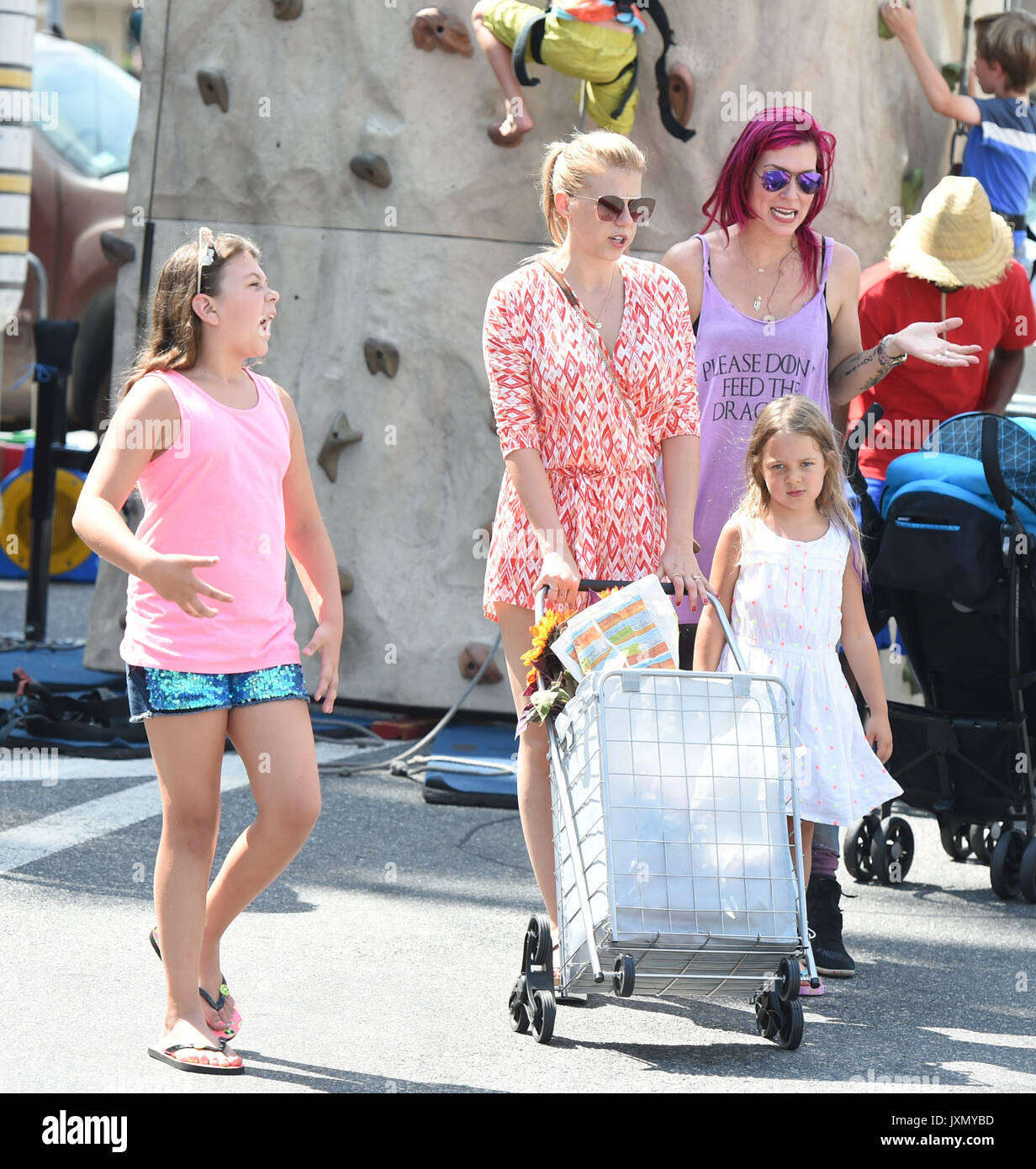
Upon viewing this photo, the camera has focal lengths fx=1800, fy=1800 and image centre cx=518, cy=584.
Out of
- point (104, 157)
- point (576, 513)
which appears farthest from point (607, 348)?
point (104, 157)

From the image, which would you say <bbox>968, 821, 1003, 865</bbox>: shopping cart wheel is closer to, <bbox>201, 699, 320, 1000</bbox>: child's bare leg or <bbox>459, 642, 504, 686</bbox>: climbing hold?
<bbox>459, 642, 504, 686</bbox>: climbing hold

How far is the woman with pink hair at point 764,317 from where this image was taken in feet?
16.7

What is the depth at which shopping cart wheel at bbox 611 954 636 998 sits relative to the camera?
3.92 meters

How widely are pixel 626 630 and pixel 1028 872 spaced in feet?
8.11

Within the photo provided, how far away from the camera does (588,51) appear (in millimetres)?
7691

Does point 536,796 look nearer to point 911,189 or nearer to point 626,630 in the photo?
point 626,630

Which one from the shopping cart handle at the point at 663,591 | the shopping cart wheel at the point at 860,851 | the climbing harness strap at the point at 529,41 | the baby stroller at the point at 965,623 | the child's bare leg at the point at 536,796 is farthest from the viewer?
the climbing harness strap at the point at 529,41

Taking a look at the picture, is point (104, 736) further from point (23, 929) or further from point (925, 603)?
point (925, 603)

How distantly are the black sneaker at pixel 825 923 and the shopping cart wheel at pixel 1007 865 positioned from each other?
3.68 ft

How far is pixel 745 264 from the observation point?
5.24m

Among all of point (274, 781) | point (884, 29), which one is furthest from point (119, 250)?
point (274, 781)

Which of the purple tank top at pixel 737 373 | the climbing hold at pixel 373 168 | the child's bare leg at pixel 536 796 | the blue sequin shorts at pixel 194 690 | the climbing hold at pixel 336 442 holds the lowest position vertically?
the child's bare leg at pixel 536 796

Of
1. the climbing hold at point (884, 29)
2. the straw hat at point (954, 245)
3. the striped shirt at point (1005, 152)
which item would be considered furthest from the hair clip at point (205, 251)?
the climbing hold at point (884, 29)

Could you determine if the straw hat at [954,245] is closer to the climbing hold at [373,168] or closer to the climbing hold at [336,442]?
the climbing hold at [373,168]
